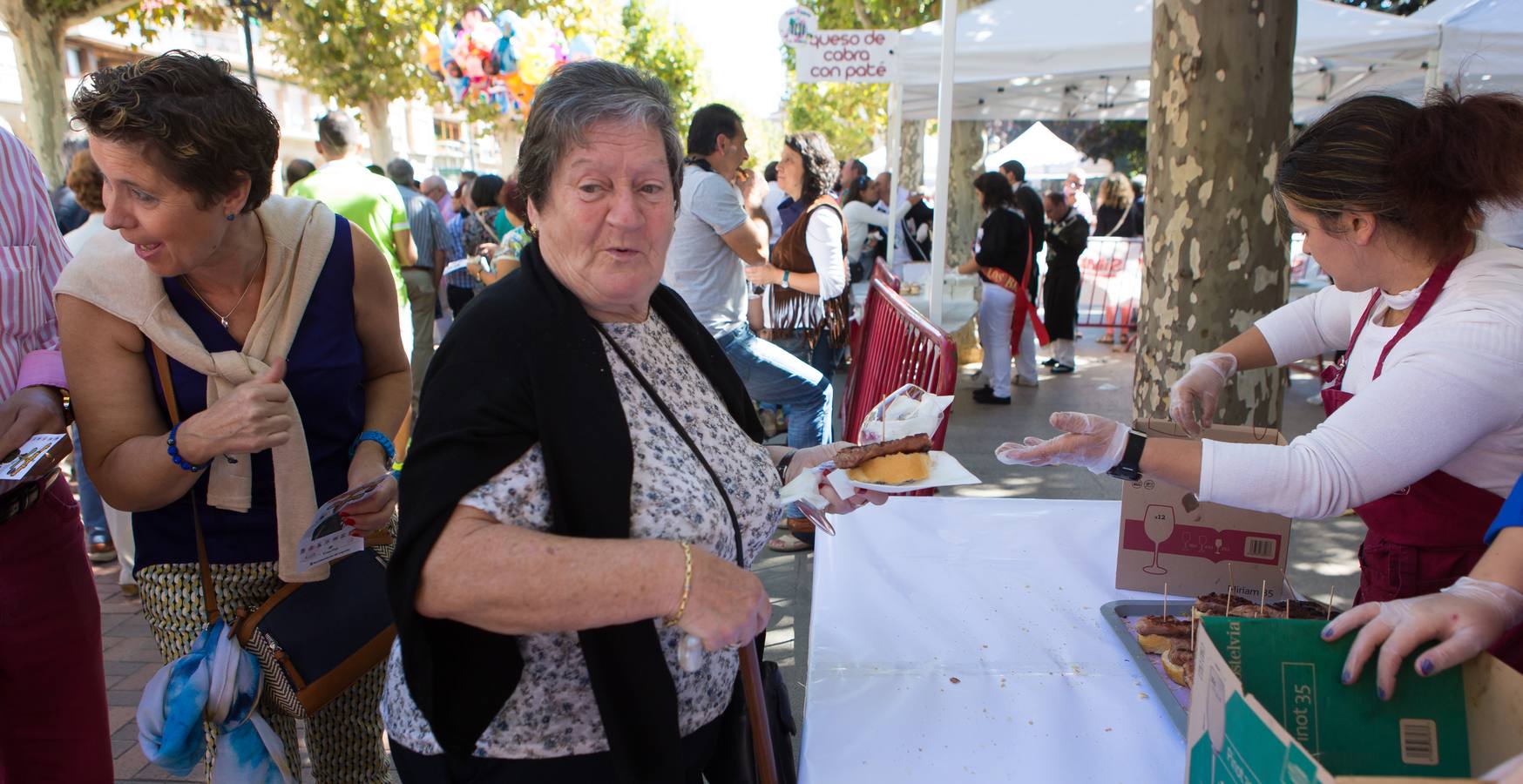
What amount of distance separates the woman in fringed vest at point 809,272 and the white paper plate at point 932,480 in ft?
11.4

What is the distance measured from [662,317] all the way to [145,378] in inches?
43.5

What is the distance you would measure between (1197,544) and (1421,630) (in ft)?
2.71

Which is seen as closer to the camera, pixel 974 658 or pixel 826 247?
pixel 974 658

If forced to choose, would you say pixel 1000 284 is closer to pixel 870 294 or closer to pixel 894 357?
pixel 870 294

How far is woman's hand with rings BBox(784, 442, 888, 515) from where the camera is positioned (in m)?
1.89

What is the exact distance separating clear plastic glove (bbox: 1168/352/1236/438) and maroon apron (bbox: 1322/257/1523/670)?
0.50 m

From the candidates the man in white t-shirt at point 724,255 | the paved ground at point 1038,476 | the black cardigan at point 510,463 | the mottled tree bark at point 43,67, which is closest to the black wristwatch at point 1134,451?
the black cardigan at point 510,463

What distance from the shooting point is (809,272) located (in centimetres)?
564

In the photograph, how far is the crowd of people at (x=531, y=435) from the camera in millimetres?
1293

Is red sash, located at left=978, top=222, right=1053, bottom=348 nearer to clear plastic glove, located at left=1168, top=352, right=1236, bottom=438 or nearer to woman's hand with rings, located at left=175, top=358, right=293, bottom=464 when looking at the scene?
clear plastic glove, located at left=1168, top=352, right=1236, bottom=438

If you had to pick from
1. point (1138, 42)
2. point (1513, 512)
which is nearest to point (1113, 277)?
point (1138, 42)

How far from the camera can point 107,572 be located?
4809 mm

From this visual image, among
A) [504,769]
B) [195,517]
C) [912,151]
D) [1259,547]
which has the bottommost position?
[504,769]

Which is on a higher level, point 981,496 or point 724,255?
point 724,255
